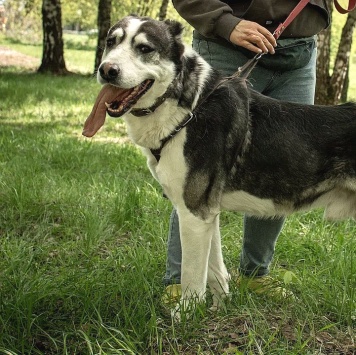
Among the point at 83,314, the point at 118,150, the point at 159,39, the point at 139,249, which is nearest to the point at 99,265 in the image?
the point at 139,249

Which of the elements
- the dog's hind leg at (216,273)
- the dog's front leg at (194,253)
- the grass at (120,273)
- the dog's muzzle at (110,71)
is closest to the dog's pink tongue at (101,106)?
the dog's muzzle at (110,71)

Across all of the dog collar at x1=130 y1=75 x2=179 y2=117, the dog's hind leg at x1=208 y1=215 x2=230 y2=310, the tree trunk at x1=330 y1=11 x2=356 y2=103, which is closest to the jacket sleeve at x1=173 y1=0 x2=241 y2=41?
the dog collar at x1=130 y1=75 x2=179 y2=117

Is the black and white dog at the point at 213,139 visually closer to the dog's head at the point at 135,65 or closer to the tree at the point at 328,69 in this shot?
the dog's head at the point at 135,65

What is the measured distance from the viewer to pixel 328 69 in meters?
9.81

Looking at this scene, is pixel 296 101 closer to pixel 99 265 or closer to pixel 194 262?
pixel 194 262

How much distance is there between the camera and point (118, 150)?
671 centimetres

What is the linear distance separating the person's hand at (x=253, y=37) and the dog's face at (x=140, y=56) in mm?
309

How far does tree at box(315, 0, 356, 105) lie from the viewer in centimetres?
879

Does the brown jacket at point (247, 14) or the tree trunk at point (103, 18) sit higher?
the brown jacket at point (247, 14)

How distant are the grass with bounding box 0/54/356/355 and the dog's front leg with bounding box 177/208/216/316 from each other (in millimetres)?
176

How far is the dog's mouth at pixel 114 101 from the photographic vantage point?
2.73 metres

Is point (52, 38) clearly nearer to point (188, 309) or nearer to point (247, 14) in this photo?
point (247, 14)

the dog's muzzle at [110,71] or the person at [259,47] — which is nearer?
the dog's muzzle at [110,71]

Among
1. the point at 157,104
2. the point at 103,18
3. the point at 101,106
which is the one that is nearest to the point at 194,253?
the point at 157,104
